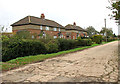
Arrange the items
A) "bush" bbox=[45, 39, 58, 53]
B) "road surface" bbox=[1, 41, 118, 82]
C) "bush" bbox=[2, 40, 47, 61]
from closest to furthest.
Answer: "road surface" bbox=[1, 41, 118, 82] < "bush" bbox=[2, 40, 47, 61] < "bush" bbox=[45, 39, 58, 53]

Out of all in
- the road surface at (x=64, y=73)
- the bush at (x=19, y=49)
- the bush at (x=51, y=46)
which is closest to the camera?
the road surface at (x=64, y=73)

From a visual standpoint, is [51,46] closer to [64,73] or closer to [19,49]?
[19,49]

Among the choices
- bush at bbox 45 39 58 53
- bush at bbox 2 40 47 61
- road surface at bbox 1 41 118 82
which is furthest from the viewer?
bush at bbox 45 39 58 53

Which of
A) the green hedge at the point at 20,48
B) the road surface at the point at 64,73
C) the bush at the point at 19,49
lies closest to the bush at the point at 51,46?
the green hedge at the point at 20,48

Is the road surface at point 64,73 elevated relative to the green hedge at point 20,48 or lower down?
lower down

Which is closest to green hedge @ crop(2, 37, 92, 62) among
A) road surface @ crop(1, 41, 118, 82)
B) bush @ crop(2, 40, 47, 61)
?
bush @ crop(2, 40, 47, 61)

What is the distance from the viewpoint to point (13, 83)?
152 inches

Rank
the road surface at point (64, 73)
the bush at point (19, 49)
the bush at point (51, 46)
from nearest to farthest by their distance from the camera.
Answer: the road surface at point (64, 73)
the bush at point (19, 49)
the bush at point (51, 46)

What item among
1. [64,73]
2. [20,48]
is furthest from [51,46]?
[64,73]

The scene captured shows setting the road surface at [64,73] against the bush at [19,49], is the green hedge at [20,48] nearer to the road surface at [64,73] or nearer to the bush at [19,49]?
the bush at [19,49]

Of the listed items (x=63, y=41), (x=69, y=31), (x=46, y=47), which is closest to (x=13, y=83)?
(x=46, y=47)

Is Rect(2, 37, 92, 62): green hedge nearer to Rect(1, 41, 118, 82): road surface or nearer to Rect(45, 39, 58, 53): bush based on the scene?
Rect(45, 39, 58, 53): bush

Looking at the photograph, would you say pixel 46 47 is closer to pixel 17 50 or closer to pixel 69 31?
pixel 17 50

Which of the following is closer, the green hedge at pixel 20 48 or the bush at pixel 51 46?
the green hedge at pixel 20 48
